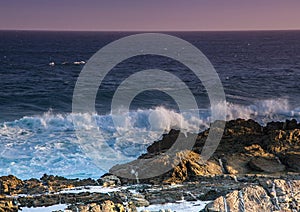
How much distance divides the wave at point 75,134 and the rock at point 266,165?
7.09m

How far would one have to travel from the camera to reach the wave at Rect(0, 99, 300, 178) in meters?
22.5

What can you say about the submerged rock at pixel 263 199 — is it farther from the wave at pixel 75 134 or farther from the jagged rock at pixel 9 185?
the wave at pixel 75 134

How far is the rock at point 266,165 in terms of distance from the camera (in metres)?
18.1

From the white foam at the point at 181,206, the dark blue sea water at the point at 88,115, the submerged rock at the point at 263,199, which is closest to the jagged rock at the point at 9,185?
the dark blue sea water at the point at 88,115

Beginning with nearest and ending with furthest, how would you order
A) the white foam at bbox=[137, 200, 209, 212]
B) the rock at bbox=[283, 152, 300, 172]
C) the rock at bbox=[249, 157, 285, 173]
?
the white foam at bbox=[137, 200, 209, 212] → the rock at bbox=[249, 157, 285, 173] → the rock at bbox=[283, 152, 300, 172]

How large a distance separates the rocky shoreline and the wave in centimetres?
405

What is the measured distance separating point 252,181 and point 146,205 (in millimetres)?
4542

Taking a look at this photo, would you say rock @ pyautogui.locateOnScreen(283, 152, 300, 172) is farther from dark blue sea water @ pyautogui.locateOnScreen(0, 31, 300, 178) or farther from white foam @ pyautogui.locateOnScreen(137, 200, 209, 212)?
dark blue sea water @ pyautogui.locateOnScreen(0, 31, 300, 178)

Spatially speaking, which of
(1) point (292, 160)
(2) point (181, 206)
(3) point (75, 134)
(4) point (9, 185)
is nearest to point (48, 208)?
(4) point (9, 185)

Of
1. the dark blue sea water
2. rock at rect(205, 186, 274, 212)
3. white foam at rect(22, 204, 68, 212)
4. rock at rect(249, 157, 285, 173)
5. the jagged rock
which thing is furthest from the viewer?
the dark blue sea water

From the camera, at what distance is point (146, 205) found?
13.5 m

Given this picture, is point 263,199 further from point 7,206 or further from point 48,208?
point 7,206

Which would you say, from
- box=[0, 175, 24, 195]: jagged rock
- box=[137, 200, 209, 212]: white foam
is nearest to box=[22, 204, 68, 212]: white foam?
box=[0, 175, 24, 195]: jagged rock

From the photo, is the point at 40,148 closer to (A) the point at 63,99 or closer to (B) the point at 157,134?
(B) the point at 157,134
